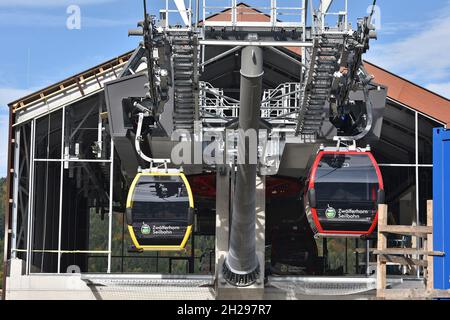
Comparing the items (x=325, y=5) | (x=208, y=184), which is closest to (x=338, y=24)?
(x=325, y=5)

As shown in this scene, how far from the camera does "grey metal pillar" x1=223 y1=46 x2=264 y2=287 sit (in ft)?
30.9

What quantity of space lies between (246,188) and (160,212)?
4.81 metres

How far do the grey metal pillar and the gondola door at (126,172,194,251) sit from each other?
105 cm

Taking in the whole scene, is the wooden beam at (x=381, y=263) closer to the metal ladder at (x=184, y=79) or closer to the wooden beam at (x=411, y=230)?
the wooden beam at (x=411, y=230)

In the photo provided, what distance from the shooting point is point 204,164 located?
18.4 m

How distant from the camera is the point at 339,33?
13.5 metres

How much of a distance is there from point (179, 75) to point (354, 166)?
352 cm

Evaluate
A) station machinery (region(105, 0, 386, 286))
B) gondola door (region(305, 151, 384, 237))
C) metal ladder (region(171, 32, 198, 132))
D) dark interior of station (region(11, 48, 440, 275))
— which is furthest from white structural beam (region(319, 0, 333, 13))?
dark interior of station (region(11, 48, 440, 275))

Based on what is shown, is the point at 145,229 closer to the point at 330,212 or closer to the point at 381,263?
the point at 330,212

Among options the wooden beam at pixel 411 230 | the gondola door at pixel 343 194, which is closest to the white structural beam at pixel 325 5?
the gondola door at pixel 343 194

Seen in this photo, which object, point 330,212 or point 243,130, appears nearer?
point 243,130

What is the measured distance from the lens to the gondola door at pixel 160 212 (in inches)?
632

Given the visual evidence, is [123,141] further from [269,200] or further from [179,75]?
[269,200]
